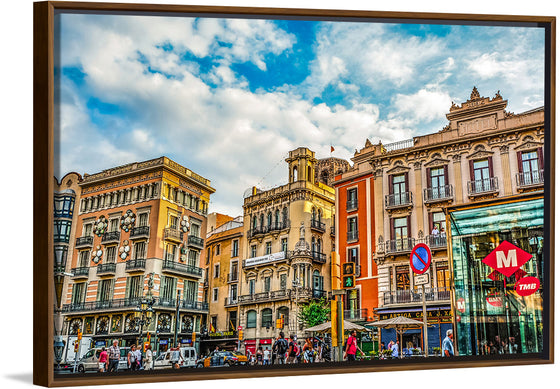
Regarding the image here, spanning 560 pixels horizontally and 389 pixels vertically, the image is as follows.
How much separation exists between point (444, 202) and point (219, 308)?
8243 millimetres

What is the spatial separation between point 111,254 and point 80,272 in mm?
1377

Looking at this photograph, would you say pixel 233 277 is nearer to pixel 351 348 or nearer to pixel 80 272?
pixel 351 348

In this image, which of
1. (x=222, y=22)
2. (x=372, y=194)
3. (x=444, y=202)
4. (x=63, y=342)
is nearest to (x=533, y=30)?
(x=444, y=202)

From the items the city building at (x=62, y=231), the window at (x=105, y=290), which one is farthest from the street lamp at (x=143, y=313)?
the city building at (x=62, y=231)

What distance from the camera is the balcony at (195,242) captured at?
20.3 m

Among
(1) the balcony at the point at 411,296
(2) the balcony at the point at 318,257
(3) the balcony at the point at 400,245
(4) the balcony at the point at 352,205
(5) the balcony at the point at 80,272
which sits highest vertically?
(4) the balcony at the point at 352,205

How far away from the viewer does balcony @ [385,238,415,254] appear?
21.3 metres

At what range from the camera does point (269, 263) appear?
21578 mm

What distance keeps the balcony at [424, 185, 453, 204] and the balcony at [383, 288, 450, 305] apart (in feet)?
9.78

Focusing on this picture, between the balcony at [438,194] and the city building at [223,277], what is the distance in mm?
6375

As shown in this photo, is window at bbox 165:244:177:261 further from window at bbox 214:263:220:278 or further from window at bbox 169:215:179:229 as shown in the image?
window at bbox 214:263:220:278

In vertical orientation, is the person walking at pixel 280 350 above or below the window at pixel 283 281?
below

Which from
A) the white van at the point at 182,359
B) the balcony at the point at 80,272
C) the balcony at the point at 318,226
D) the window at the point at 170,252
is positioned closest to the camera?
the white van at the point at 182,359

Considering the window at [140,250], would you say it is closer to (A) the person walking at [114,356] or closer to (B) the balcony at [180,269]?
(B) the balcony at [180,269]
